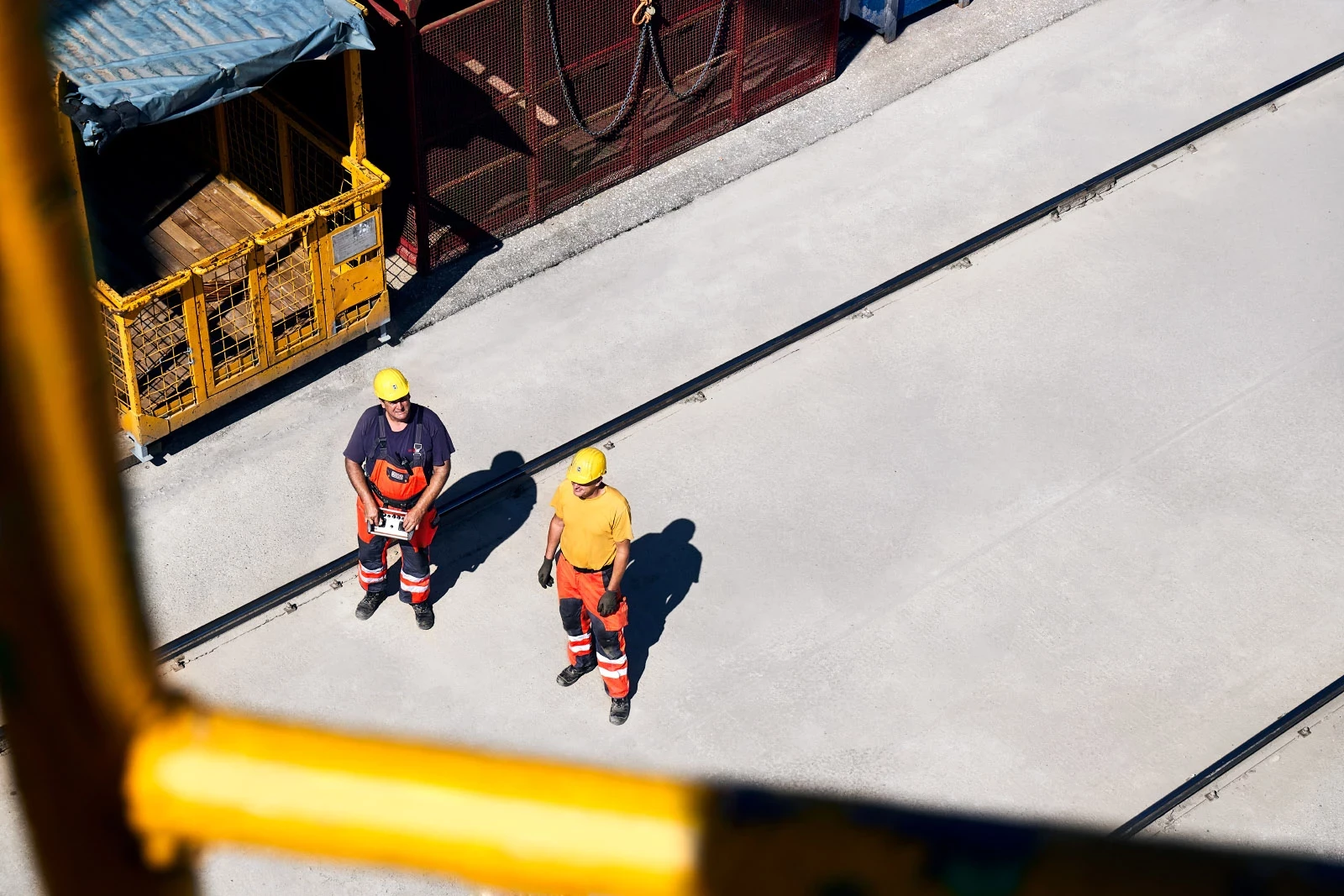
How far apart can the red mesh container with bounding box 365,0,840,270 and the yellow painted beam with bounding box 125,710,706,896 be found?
10.4 m

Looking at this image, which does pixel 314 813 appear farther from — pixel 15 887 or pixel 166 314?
pixel 166 314

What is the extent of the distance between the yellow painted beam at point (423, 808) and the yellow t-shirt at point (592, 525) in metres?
7.49

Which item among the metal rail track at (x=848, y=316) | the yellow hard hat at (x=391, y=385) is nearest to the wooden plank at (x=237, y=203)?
the metal rail track at (x=848, y=316)

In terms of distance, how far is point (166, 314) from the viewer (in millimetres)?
10383

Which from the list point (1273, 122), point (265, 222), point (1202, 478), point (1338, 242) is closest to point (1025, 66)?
point (1273, 122)

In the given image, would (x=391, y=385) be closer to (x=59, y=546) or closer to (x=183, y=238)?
(x=183, y=238)

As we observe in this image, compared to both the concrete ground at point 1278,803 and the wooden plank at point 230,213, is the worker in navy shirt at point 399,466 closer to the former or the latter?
the wooden plank at point 230,213

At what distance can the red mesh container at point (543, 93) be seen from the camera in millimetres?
11250

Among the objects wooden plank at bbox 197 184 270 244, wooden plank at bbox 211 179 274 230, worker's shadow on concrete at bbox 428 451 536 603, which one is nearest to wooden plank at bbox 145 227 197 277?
wooden plank at bbox 197 184 270 244

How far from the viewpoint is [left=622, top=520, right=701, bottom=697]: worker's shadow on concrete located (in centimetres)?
996

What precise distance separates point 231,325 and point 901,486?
4590mm

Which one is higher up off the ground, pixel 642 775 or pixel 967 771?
pixel 967 771

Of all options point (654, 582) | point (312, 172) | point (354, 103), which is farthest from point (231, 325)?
point (654, 582)

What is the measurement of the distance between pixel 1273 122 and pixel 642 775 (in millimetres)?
14565
